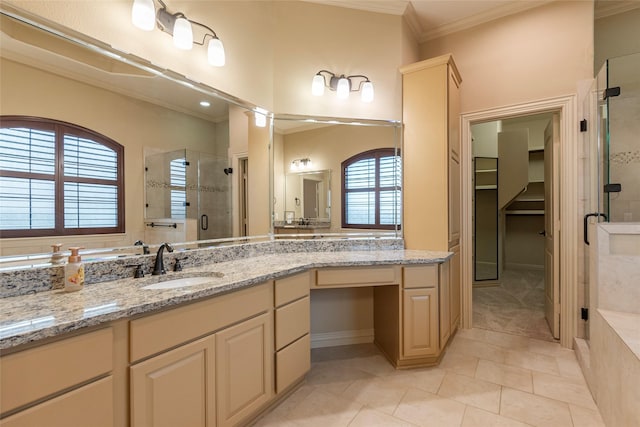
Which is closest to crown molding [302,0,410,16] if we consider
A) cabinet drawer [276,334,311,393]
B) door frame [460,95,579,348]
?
door frame [460,95,579,348]

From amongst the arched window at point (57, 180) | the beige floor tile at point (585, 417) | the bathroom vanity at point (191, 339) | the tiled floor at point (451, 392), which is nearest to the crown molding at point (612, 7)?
the bathroom vanity at point (191, 339)

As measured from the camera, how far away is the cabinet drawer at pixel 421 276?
214 centimetres

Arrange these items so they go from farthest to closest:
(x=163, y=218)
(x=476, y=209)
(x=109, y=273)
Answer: (x=476, y=209)
(x=163, y=218)
(x=109, y=273)

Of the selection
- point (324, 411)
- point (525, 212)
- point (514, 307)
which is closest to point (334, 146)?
point (324, 411)

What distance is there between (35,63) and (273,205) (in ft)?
5.20

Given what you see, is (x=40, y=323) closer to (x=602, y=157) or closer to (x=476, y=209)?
(x=602, y=157)

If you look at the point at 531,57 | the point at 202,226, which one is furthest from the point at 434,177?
the point at 202,226

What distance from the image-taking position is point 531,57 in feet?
8.39

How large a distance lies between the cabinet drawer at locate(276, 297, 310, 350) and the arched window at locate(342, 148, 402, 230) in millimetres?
935

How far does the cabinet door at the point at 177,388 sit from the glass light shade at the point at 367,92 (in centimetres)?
226

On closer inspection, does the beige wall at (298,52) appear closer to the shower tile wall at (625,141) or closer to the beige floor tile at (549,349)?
the shower tile wall at (625,141)

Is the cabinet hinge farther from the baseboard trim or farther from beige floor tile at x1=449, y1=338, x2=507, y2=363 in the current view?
the baseboard trim

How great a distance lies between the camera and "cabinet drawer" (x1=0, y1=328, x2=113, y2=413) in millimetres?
820

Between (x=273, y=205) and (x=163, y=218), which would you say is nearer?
(x=163, y=218)
